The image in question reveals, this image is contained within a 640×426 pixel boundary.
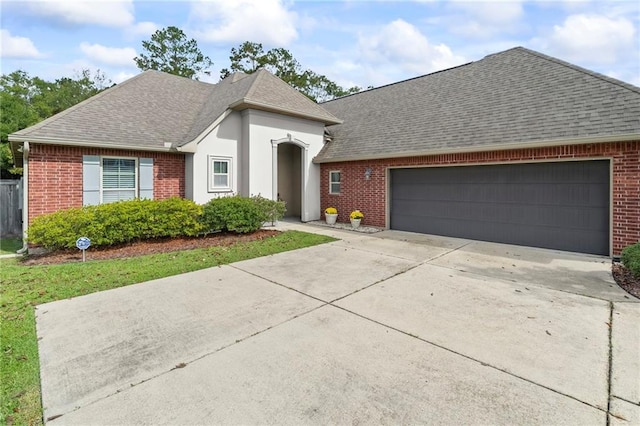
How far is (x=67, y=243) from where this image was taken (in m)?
7.70

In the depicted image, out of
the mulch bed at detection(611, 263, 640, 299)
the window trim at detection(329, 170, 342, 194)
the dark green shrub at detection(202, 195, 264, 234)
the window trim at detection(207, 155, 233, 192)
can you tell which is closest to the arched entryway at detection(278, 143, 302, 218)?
the window trim at detection(329, 170, 342, 194)

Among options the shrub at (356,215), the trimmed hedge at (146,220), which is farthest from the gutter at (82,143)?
the shrub at (356,215)

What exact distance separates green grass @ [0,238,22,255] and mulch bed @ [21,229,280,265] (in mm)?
1628

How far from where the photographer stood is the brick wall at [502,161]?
7.27 meters

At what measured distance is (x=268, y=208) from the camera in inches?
436

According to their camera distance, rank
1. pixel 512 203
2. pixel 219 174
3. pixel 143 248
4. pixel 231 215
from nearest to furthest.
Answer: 1. pixel 143 248
2. pixel 512 203
3. pixel 231 215
4. pixel 219 174

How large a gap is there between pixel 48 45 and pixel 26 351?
9.26m

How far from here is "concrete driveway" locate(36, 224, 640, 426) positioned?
255 centimetres

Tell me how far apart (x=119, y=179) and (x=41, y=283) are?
5.40m

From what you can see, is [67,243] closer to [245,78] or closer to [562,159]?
[245,78]

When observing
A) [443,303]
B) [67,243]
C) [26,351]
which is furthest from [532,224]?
[67,243]

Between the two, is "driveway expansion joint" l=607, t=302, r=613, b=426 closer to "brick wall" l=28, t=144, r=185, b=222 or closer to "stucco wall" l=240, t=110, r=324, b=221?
"stucco wall" l=240, t=110, r=324, b=221

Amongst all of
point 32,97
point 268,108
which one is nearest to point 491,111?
point 268,108

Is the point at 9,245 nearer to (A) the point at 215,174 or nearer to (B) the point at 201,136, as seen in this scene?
(A) the point at 215,174
